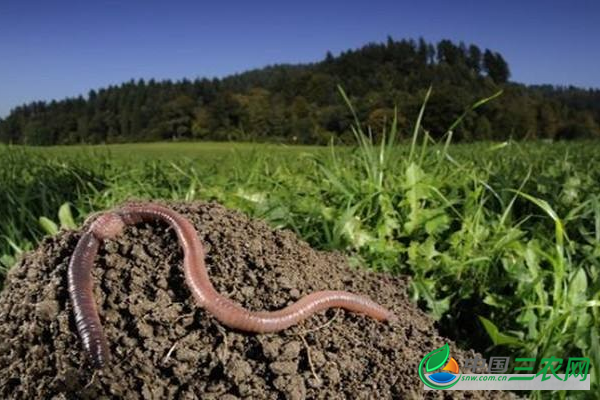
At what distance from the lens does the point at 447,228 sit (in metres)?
4.14

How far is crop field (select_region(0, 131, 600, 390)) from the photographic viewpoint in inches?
135

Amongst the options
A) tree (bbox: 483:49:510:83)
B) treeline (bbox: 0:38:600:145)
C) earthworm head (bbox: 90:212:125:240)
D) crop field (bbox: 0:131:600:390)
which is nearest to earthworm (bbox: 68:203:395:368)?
earthworm head (bbox: 90:212:125:240)

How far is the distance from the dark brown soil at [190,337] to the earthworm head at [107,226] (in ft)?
0.15

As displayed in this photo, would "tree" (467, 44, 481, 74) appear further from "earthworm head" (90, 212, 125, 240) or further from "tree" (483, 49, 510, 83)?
"earthworm head" (90, 212, 125, 240)

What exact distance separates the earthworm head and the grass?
155 cm

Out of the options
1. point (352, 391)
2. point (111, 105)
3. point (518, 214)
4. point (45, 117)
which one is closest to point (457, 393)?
point (352, 391)

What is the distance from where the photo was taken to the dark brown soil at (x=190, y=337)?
226 centimetres

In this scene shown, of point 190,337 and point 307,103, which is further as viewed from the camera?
point 307,103

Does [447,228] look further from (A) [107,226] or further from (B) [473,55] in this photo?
(B) [473,55]

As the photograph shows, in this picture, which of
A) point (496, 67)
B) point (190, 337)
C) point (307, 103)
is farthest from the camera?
point (496, 67)

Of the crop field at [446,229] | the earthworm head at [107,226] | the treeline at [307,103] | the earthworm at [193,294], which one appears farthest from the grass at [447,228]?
the treeline at [307,103]

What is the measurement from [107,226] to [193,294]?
55 cm

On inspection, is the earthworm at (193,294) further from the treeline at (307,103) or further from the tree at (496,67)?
the tree at (496,67)

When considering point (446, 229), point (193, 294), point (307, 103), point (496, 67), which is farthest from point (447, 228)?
point (496, 67)
